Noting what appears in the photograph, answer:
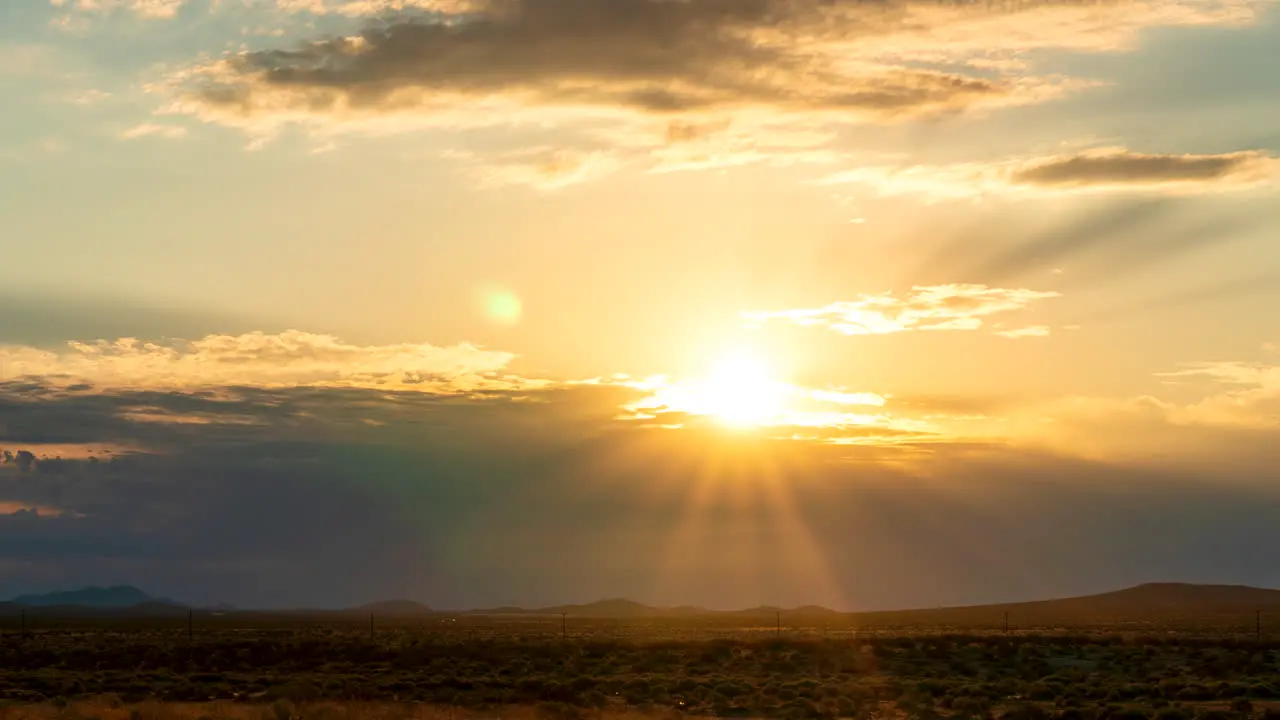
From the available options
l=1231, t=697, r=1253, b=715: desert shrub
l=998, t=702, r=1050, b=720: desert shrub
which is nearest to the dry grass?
l=998, t=702, r=1050, b=720: desert shrub

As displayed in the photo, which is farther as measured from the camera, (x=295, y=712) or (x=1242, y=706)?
(x=1242, y=706)

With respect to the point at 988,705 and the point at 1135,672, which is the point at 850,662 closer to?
the point at 1135,672

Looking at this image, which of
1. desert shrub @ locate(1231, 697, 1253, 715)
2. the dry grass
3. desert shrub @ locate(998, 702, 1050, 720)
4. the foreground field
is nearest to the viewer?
the dry grass

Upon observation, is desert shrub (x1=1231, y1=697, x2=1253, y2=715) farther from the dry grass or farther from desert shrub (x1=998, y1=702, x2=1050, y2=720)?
the dry grass

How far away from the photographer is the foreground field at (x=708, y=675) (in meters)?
44.9

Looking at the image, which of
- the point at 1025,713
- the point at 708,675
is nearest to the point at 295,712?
the point at 1025,713

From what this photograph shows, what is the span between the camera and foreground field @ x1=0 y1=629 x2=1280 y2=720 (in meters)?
44.9

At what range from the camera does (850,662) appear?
204 feet

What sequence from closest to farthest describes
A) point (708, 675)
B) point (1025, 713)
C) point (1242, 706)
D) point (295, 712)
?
1. point (295, 712)
2. point (1025, 713)
3. point (1242, 706)
4. point (708, 675)

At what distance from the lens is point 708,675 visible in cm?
5778

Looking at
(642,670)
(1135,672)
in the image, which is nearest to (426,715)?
(642,670)

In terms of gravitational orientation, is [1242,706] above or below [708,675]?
below

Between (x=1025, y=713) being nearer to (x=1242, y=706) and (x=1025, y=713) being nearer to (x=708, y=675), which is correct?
(x=1242, y=706)

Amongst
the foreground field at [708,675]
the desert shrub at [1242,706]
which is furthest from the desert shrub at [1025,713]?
the desert shrub at [1242,706]
